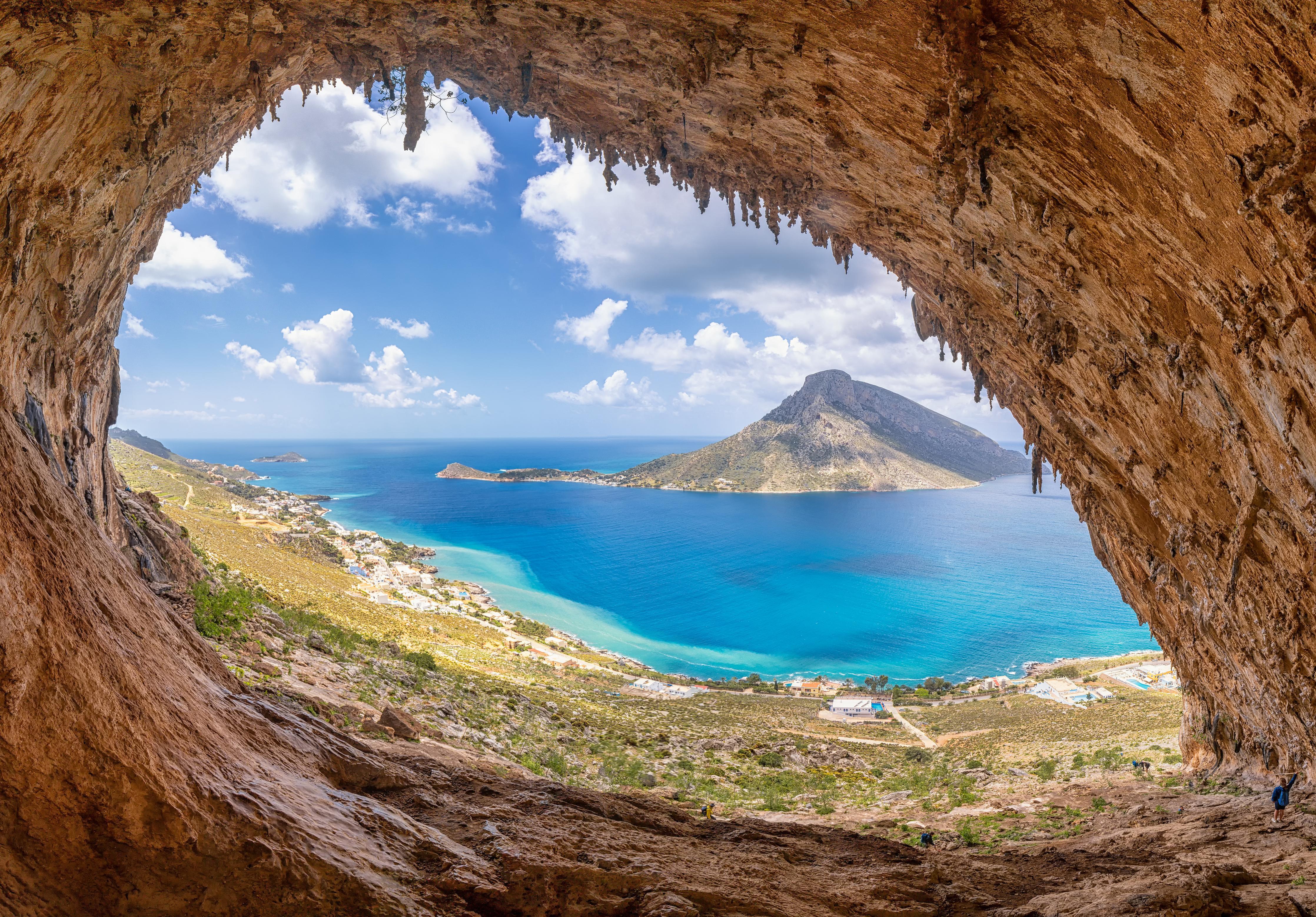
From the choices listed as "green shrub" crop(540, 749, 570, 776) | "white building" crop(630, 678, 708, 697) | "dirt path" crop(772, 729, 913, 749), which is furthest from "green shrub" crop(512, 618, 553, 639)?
"green shrub" crop(540, 749, 570, 776)

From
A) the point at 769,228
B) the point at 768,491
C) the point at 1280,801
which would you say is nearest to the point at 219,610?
the point at 769,228

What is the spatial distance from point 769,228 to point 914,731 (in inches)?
1127

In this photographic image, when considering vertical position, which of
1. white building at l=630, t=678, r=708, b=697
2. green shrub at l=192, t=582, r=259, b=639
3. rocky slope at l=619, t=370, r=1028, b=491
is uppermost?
rocky slope at l=619, t=370, r=1028, b=491

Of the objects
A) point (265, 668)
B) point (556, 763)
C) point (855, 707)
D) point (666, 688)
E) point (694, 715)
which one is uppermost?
point (265, 668)

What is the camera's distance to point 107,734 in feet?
15.1

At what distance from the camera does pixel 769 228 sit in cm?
1307

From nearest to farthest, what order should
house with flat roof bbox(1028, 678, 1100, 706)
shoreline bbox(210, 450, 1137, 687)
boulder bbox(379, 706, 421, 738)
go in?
boulder bbox(379, 706, 421, 738) → house with flat roof bbox(1028, 678, 1100, 706) → shoreline bbox(210, 450, 1137, 687)

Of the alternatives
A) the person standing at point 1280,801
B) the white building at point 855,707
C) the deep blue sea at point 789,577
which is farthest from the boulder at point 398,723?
the deep blue sea at point 789,577

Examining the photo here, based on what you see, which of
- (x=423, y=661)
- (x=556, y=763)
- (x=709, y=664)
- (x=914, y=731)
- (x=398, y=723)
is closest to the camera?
(x=398, y=723)

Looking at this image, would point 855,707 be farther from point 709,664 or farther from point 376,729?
point 376,729

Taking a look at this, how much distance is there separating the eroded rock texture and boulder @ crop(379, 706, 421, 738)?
14.8ft

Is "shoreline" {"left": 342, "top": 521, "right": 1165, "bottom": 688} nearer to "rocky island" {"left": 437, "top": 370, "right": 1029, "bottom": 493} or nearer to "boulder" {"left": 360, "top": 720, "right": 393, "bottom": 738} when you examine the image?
"boulder" {"left": 360, "top": 720, "right": 393, "bottom": 738}

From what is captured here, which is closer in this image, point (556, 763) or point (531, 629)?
point (556, 763)

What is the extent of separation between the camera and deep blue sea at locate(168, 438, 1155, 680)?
55.3 metres
